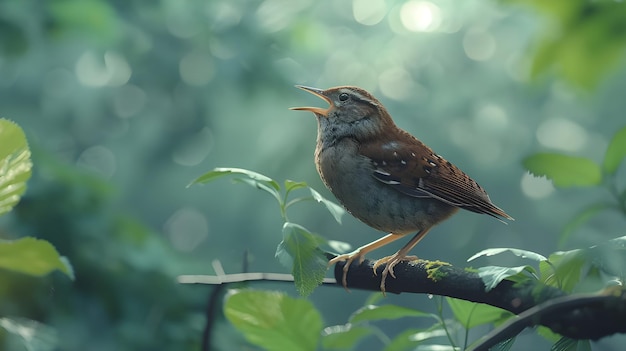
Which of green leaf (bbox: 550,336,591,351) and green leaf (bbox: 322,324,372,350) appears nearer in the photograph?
green leaf (bbox: 550,336,591,351)

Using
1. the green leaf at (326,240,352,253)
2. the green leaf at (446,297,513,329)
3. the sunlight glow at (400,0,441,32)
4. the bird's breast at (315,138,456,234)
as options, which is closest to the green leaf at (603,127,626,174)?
the green leaf at (446,297,513,329)

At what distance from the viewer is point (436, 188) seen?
59.0 inches

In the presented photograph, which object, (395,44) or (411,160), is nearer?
(411,160)

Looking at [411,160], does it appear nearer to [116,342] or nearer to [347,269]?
[347,269]

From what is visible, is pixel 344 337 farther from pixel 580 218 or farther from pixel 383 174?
pixel 580 218

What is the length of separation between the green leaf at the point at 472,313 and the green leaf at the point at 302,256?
0.23 meters

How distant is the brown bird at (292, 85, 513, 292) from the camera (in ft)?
4.57

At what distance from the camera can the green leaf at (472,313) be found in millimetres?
1082

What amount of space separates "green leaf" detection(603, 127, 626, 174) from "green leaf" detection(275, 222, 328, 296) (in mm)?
348

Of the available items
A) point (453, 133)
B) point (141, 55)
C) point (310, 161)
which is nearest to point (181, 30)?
point (141, 55)

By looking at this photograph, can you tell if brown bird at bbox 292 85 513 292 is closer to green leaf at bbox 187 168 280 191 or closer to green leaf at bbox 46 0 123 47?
green leaf at bbox 187 168 280 191

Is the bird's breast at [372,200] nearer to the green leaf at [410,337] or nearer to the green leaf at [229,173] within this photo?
the green leaf at [410,337]

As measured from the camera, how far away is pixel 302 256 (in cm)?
96

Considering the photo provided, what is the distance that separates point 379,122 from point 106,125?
625 cm
